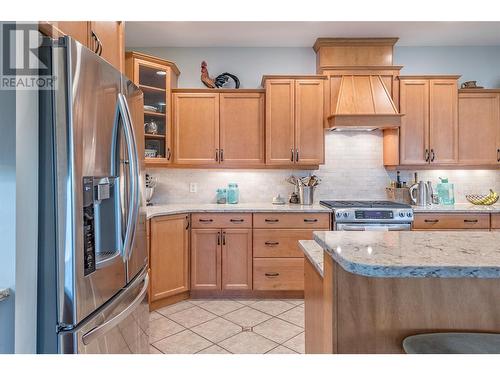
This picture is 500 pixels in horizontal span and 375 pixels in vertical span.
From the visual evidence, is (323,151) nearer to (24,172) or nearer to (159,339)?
(159,339)

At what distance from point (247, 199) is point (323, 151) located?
1.03 metres

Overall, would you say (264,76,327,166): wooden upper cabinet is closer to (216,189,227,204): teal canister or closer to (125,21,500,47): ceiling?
(125,21,500,47): ceiling

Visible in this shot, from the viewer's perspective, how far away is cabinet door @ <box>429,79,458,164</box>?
3.59m

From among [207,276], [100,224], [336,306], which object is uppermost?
[100,224]

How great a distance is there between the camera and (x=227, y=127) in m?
3.62

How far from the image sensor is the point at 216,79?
12.3 ft

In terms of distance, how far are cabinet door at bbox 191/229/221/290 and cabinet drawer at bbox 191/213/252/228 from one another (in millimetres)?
70

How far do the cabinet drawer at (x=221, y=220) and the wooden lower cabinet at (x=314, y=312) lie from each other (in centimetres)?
175

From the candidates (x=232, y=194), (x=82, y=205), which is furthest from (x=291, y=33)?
(x=82, y=205)

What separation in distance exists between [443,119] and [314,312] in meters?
3.12

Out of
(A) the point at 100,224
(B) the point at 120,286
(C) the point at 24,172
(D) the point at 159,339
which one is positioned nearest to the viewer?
(C) the point at 24,172

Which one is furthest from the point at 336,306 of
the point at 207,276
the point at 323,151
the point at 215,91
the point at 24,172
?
the point at 215,91

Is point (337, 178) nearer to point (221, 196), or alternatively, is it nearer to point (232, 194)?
point (232, 194)

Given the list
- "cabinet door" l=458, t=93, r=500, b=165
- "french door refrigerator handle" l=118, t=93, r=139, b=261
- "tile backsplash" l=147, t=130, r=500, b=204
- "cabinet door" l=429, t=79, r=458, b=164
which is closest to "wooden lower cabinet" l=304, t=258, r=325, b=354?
"french door refrigerator handle" l=118, t=93, r=139, b=261
